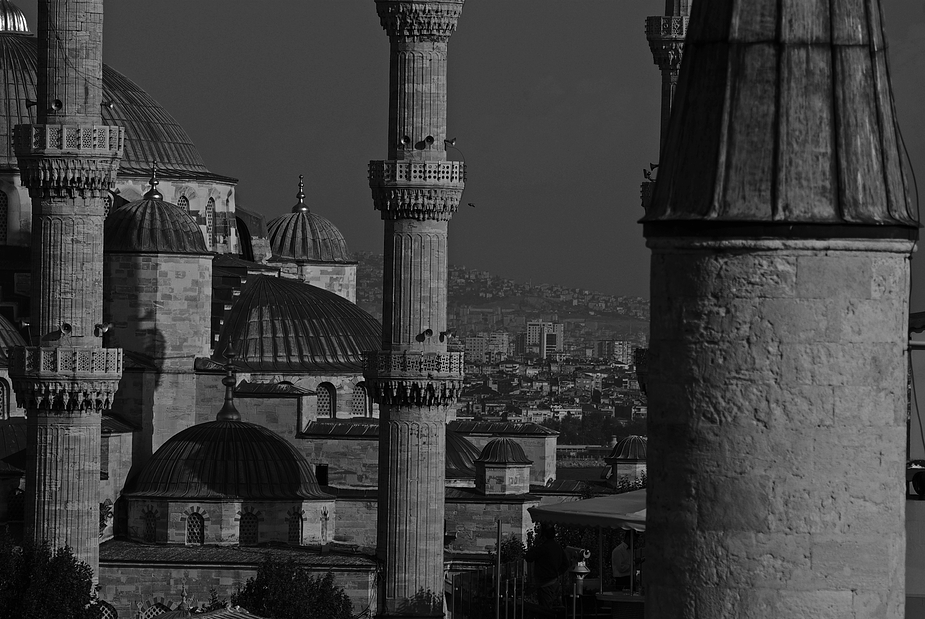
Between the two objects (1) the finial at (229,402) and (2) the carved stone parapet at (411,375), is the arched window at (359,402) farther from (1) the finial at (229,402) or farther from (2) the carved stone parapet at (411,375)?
(2) the carved stone parapet at (411,375)

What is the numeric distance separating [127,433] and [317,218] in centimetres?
1725

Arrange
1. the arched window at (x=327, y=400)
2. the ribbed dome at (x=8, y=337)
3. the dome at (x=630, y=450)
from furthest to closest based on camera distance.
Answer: the dome at (x=630, y=450) < the arched window at (x=327, y=400) < the ribbed dome at (x=8, y=337)

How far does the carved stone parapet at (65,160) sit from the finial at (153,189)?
1474 centimetres

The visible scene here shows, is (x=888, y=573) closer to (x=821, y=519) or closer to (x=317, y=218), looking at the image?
(x=821, y=519)

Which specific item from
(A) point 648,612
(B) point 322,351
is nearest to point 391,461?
(B) point 322,351

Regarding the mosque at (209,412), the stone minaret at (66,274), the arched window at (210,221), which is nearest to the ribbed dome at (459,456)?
the mosque at (209,412)

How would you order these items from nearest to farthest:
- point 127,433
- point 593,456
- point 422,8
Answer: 1. point 422,8
2. point 127,433
3. point 593,456

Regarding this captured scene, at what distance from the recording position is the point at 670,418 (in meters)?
8.38

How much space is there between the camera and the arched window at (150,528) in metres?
41.2

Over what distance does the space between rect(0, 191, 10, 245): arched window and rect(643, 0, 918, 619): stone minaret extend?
142ft

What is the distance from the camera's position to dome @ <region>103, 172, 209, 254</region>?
43406 millimetres

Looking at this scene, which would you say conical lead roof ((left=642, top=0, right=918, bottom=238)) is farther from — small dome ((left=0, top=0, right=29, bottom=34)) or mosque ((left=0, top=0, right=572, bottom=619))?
small dome ((left=0, top=0, right=29, bottom=34))

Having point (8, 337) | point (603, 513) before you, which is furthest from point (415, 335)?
point (603, 513)

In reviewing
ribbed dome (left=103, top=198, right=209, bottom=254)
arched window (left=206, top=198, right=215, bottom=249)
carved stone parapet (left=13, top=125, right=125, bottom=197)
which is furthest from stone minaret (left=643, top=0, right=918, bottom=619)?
arched window (left=206, top=198, right=215, bottom=249)
